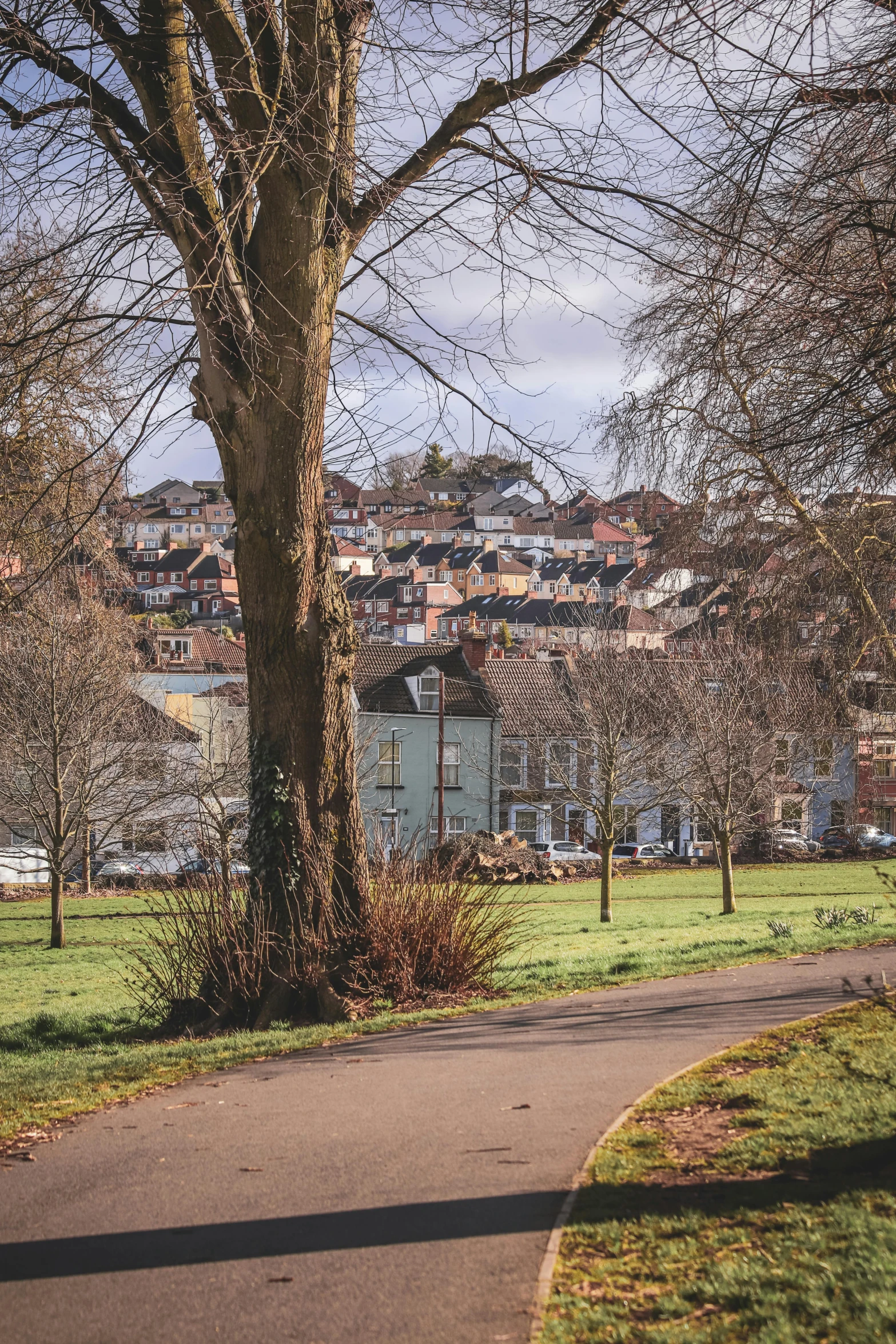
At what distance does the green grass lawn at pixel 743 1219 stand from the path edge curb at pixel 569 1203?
0.11 feet

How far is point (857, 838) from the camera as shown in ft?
165

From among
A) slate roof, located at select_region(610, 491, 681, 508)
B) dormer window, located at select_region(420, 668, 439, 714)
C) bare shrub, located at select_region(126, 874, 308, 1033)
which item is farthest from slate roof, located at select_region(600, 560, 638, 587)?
bare shrub, located at select_region(126, 874, 308, 1033)

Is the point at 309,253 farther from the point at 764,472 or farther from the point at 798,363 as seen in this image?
the point at 764,472

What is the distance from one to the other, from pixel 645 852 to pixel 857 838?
1051cm

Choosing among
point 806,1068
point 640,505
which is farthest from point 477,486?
point 806,1068

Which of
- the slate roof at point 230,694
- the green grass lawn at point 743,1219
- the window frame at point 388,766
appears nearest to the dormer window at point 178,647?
the slate roof at point 230,694

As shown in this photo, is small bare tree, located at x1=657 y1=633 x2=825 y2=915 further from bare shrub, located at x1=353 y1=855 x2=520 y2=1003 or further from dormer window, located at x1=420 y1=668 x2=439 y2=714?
dormer window, located at x1=420 y1=668 x2=439 y2=714

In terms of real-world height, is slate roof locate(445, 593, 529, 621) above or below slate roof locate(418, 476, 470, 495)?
below

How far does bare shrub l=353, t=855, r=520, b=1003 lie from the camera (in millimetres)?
10055

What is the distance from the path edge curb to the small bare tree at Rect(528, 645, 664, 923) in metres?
19.6

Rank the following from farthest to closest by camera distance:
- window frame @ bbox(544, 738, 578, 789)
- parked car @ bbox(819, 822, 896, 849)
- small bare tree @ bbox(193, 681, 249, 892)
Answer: parked car @ bbox(819, 822, 896, 849), window frame @ bbox(544, 738, 578, 789), small bare tree @ bbox(193, 681, 249, 892)

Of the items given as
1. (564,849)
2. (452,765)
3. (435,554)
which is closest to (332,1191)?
(452,765)

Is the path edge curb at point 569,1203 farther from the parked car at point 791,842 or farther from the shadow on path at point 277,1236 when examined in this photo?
the parked car at point 791,842

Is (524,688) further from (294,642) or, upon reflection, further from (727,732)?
(294,642)
